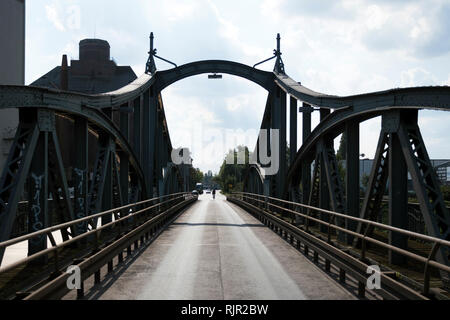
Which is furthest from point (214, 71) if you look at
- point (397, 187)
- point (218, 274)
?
point (218, 274)

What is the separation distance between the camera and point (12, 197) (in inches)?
369

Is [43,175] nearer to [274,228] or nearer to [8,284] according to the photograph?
[8,284]

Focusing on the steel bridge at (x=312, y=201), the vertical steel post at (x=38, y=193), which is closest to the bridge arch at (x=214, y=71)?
the steel bridge at (x=312, y=201)

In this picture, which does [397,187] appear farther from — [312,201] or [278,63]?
[278,63]

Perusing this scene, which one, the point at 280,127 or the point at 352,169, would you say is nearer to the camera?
the point at 352,169

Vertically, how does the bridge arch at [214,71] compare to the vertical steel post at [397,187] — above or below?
above

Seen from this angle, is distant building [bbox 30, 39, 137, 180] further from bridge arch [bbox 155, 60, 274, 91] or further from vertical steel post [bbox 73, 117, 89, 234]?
vertical steel post [bbox 73, 117, 89, 234]

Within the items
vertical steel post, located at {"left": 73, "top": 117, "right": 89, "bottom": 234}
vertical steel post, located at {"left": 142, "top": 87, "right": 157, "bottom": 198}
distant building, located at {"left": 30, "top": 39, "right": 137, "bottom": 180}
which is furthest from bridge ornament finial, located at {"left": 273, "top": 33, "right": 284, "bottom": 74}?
distant building, located at {"left": 30, "top": 39, "right": 137, "bottom": 180}

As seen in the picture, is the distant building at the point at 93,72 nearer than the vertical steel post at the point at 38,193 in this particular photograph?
No

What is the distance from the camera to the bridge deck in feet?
25.2

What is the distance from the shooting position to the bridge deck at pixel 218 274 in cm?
769

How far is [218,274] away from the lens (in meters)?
9.32

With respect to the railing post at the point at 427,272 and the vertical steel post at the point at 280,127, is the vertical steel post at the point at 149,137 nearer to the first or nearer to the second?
the vertical steel post at the point at 280,127

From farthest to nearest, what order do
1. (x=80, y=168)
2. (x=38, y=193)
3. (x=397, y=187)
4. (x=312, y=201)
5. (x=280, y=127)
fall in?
(x=280, y=127)
(x=312, y=201)
(x=80, y=168)
(x=38, y=193)
(x=397, y=187)
